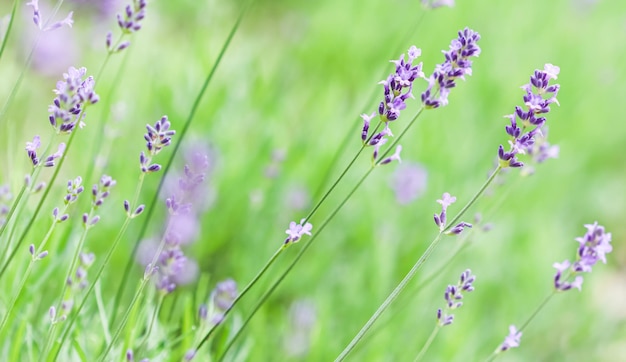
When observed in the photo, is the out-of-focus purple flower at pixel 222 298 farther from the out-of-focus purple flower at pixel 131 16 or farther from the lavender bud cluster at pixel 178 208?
the out-of-focus purple flower at pixel 131 16

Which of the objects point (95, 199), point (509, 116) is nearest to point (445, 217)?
point (509, 116)

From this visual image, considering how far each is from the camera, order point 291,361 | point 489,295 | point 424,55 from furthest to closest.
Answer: point 424,55 < point 489,295 < point 291,361

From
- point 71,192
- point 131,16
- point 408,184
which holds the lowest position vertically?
point 71,192

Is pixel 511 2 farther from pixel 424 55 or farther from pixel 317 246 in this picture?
pixel 317 246

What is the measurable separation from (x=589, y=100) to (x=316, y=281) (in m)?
2.23

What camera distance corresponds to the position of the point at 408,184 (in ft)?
7.89

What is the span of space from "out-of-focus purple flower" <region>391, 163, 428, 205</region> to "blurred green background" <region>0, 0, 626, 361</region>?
0.11 m

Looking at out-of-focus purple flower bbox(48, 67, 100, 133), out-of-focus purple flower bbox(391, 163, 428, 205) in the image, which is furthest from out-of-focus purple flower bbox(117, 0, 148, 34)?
out-of-focus purple flower bbox(391, 163, 428, 205)

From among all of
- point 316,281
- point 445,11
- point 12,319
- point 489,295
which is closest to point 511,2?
point 445,11

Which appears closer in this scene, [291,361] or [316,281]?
[291,361]

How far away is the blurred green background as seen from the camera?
2123 mm

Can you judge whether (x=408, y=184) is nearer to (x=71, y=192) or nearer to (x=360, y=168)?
(x=360, y=168)

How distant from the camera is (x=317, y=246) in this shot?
2438mm

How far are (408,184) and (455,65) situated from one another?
4.63 feet
